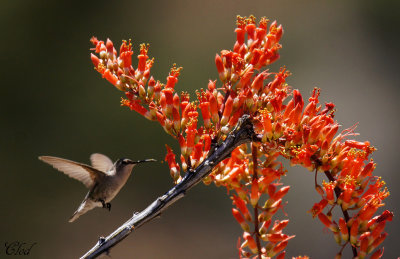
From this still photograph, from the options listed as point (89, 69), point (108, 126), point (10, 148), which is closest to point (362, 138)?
point (108, 126)

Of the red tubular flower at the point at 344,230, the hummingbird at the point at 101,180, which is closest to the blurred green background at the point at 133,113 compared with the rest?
the hummingbird at the point at 101,180

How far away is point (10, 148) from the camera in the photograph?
258 inches

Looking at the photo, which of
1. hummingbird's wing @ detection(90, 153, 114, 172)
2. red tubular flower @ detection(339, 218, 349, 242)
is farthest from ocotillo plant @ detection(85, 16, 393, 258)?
hummingbird's wing @ detection(90, 153, 114, 172)

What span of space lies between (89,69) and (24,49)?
37.1 inches

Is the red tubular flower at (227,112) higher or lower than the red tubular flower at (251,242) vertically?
higher

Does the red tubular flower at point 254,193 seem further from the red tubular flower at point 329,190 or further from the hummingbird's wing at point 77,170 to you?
the hummingbird's wing at point 77,170

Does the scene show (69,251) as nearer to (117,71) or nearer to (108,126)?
(108,126)

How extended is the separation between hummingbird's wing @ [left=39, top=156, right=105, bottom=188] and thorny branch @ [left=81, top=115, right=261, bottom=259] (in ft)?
1.57

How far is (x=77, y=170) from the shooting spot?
210 cm

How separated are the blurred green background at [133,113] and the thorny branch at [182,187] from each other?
4.50 metres

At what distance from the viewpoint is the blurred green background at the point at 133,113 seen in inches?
245

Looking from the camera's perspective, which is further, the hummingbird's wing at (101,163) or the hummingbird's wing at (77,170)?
the hummingbird's wing at (101,163)

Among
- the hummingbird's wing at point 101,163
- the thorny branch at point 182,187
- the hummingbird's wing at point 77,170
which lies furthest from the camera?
the hummingbird's wing at point 101,163

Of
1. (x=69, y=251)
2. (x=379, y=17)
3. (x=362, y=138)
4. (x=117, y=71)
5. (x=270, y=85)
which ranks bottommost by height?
(x=270, y=85)
